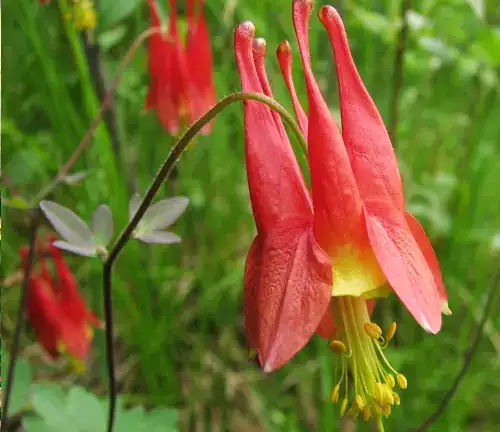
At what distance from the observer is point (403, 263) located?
0.71 metres

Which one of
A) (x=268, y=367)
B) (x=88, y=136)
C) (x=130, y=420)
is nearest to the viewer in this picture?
(x=268, y=367)

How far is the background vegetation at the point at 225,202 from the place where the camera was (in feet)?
5.23

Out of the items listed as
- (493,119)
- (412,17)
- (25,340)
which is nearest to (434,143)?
(493,119)

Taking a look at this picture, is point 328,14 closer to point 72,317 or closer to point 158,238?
point 158,238

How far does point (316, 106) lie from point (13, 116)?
1.29m

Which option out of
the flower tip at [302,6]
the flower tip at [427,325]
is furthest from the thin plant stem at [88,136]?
the flower tip at [427,325]

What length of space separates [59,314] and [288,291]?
3.04 ft

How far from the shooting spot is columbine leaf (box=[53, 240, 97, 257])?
0.86 metres

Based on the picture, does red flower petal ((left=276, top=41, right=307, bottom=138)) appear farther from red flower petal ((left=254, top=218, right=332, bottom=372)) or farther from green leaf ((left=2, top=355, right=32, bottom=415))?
green leaf ((left=2, top=355, right=32, bottom=415))

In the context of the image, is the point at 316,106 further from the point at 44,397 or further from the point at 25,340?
the point at 25,340

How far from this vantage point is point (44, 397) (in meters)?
1.19

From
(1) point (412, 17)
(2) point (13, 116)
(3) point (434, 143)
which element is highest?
(1) point (412, 17)

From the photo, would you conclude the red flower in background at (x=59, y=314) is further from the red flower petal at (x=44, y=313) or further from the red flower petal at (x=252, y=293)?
the red flower petal at (x=252, y=293)

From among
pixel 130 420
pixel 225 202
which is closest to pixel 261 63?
pixel 130 420
